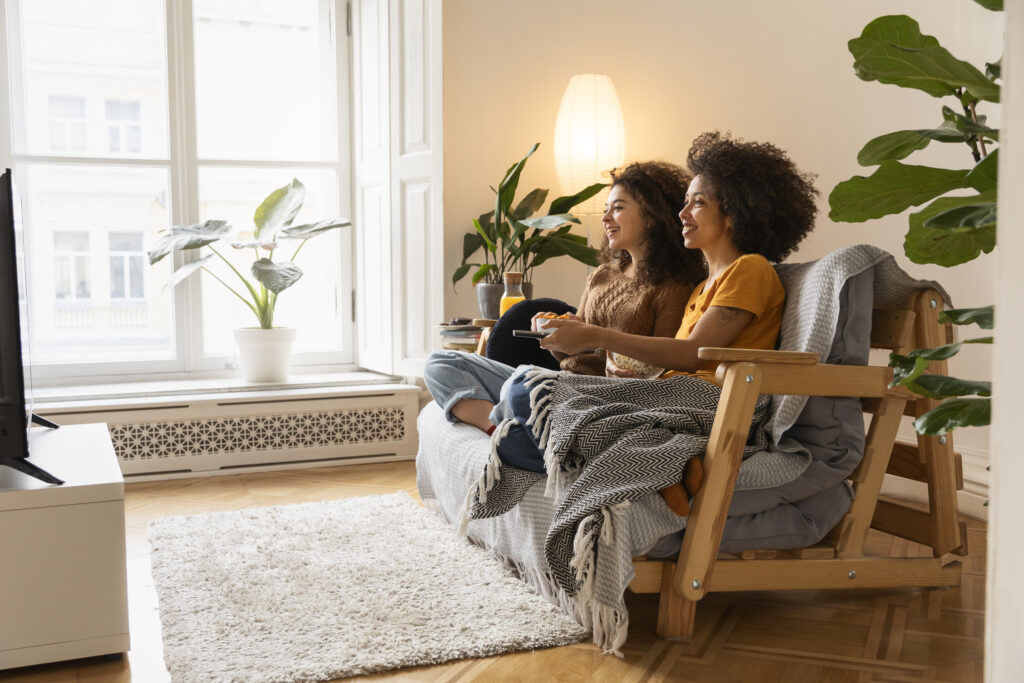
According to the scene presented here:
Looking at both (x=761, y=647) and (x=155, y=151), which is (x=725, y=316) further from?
(x=155, y=151)

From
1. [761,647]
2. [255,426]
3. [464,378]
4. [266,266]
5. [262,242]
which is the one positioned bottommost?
[761,647]

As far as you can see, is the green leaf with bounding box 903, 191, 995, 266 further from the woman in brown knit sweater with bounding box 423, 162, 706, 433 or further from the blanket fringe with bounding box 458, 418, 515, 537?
the woman in brown knit sweater with bounding box 423, 162, 706, 433

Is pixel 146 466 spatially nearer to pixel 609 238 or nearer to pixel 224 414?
pixel 224 414

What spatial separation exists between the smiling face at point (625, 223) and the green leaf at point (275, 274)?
62.4 inches

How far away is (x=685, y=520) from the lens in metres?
1.97

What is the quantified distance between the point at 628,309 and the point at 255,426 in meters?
1.87

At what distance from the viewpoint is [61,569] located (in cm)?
186

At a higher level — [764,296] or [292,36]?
[292,36]

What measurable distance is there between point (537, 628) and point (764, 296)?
938 millimetres

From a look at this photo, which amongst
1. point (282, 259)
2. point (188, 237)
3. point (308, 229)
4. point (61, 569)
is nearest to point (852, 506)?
point (61, 569)

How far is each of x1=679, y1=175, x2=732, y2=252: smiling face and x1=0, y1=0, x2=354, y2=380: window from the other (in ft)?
8.04

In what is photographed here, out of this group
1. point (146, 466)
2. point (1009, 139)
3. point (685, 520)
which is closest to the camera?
point (1009, 139)

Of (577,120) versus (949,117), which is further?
(577,120)

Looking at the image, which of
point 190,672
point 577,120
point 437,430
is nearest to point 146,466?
point 437,430
